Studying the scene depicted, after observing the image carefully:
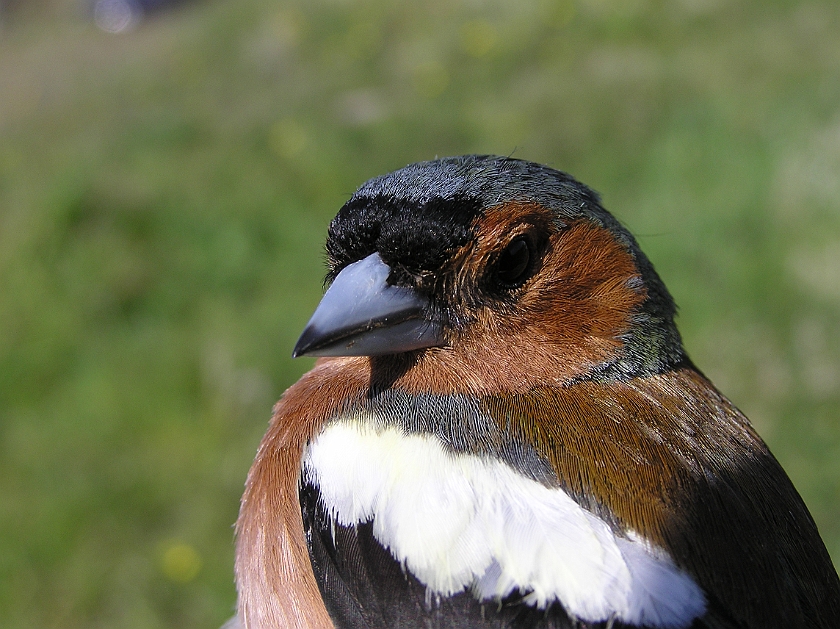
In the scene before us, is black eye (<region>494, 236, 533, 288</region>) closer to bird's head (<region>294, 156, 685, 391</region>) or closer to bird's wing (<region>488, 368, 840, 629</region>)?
bird's head (<region>294, 156, 685, 391</region>)

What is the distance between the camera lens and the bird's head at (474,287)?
131 centimetres

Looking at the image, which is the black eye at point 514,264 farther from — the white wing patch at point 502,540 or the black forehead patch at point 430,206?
the white wing patch at point 502,540

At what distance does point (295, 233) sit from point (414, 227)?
3686 mm

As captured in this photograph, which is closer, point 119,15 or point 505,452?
point 505,452

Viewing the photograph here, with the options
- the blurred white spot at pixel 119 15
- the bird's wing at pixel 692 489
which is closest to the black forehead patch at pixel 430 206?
the bird's wing at pixel 692 489

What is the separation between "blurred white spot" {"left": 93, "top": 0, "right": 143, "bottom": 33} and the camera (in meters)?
13.5

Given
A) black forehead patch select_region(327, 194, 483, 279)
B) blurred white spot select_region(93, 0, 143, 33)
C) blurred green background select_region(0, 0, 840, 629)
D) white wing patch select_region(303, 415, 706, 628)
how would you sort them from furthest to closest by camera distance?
blurred white spot select_region(93, 0, 143, 33), blurred green background select_region(0, 0, 840, 629), black forehead patch select_region(327, 194, 483, 279), white wing patch select_region(303, 415, 706, 628)

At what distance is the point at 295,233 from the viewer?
16.0ft

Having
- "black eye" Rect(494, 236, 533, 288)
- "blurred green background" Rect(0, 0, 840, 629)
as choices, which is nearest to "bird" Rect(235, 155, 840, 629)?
"black eye" Rect(494, 236, 533, 288)

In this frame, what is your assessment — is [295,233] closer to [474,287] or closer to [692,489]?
[474,287]

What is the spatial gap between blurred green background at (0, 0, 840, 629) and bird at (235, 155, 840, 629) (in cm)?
180

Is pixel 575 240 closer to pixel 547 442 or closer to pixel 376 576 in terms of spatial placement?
pixel 547 442

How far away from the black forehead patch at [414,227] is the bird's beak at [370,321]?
4 centimetres

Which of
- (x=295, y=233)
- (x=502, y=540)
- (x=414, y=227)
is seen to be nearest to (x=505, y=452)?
(x=502, y=540)
